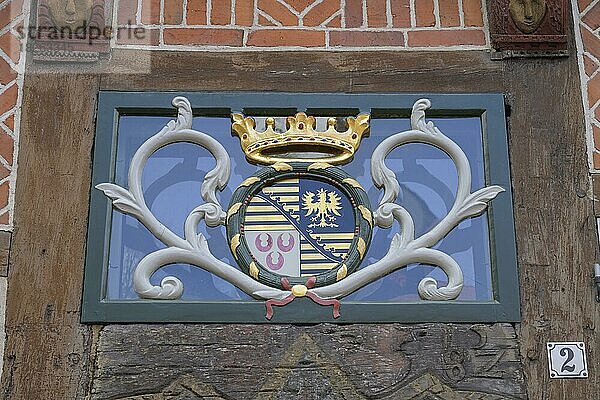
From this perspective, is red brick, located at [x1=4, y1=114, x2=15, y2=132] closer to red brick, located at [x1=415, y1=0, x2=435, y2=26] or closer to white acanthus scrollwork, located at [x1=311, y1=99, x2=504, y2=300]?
white acanthus scrollwork, located at [x1=311, y1=99, x2=504, y2=300]

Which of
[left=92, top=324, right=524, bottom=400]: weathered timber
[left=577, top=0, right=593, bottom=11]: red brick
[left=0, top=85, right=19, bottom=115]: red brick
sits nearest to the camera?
[left=92, top=324, right=524, bottom=400]: weathered timber

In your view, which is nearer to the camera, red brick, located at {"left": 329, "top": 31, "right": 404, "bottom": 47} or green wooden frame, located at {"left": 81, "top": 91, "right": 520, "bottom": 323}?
green wooden frame, located at {"left": 81, "top": 91, "right": 520, "bottom": 323}

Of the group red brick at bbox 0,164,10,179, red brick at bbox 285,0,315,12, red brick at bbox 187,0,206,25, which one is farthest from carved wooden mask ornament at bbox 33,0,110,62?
Result: red brick at bbox 285,0,315,12

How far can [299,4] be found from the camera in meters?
3.91

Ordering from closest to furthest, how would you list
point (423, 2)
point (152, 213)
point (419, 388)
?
point (419, 388)
point (152, 213)
point (423, 2)

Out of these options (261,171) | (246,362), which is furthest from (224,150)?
(246,362)

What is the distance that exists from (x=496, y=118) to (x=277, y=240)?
33.7 inches

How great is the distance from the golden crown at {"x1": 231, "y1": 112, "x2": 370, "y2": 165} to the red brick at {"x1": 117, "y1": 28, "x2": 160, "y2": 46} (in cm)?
40

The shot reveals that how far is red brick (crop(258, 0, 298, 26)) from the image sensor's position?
388 centimetres

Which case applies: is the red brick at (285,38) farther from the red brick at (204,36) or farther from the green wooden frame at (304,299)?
the green wooden frame at (304,299)

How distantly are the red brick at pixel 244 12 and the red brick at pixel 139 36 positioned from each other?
28 cm

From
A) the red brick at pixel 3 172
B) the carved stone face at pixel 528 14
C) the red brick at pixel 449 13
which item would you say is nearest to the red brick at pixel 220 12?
the red brick at pixel 449 13

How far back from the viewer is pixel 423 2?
3918 millimetres

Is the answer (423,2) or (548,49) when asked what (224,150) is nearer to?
(423,2)
